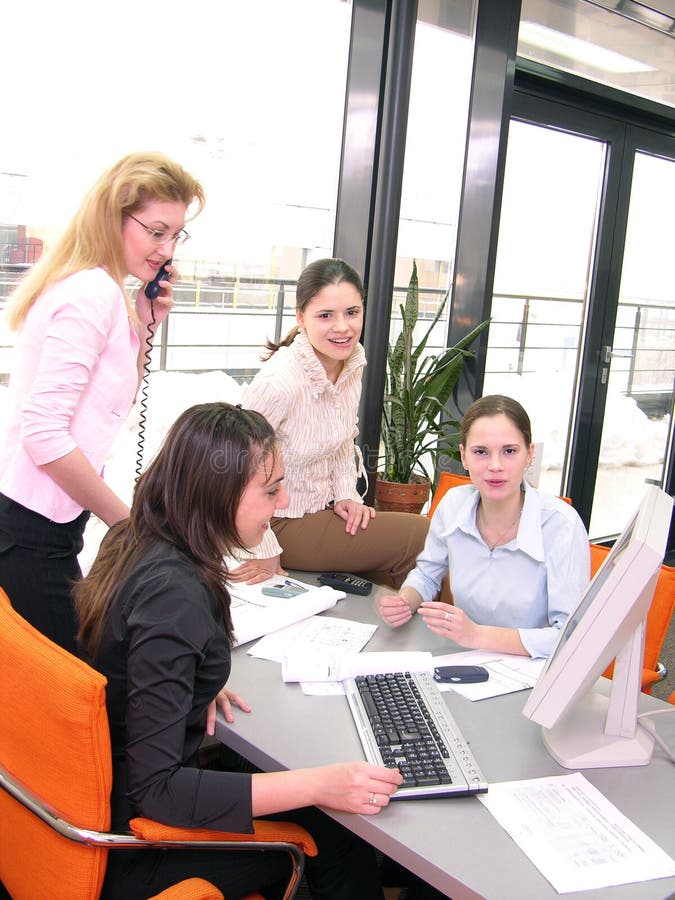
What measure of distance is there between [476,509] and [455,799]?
3.02 ft

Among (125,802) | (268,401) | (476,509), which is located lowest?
(125,802)

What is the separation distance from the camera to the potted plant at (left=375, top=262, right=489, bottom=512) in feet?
11.6

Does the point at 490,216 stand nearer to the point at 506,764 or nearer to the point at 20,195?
the point at 20,195

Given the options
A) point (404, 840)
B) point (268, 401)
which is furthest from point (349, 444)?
point (404, 840)

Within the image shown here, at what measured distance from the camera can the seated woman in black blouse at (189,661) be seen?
4.25 feet

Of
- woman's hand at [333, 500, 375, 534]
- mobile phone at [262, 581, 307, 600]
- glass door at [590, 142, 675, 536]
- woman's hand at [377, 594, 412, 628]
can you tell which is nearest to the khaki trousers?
woman's hand at [333, 500, 375, 534]

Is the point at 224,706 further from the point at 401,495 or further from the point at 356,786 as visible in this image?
the point at 401,495

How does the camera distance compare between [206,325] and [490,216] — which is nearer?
[206,325]

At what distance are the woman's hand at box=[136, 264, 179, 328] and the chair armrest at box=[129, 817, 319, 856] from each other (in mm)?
1252

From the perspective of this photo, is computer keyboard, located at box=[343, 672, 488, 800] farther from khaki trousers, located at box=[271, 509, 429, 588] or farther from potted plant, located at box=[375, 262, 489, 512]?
potted plant, located at box=[375, 262, 489, 512]

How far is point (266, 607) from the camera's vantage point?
201cm

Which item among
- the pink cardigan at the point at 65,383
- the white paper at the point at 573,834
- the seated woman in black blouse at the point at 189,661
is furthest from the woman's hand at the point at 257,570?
the white paper at the point at 573,834

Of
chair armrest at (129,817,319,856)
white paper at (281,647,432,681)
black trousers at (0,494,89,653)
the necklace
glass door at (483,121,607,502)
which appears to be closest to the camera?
chair armrest at (129,817,319,856)

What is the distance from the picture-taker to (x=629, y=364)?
5.14 meters
